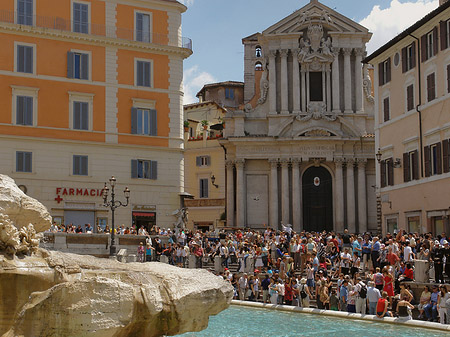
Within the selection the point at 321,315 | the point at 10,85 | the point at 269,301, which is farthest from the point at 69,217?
the point at 321,315

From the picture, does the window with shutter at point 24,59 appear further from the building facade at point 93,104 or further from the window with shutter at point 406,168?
the window with shutter at point 406,168

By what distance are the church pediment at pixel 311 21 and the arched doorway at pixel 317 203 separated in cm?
1065

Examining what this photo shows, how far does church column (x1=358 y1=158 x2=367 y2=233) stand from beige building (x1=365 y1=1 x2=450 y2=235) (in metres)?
11.6

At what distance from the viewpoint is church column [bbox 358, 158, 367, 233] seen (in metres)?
50.8

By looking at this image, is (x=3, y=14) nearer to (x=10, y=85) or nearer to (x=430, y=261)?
(x=10, y=85)

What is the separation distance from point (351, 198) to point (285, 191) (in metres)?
4.72

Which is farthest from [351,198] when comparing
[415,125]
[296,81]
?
[415,125]

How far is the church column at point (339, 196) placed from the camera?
50844 mm

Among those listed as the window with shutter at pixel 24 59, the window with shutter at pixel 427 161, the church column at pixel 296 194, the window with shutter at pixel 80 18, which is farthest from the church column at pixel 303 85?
the window with shutter at pixel 24 59

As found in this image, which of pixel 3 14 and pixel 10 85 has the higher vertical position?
pixel 3 14

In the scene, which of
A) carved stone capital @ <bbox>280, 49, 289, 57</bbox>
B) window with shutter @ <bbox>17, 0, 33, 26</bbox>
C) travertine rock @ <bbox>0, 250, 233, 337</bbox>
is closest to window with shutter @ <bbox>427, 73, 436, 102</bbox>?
carved stone capital @ <bbox>280, 49, 289, 57</bbox>

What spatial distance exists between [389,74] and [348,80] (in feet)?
45.1

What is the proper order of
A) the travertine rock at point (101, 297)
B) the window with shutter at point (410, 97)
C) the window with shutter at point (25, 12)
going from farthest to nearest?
the window with shutter at point (25, 12), the window with shutter at point (410, 97), the travertine rock at point (101, 297)

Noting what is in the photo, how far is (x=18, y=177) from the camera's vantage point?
1497 inches
